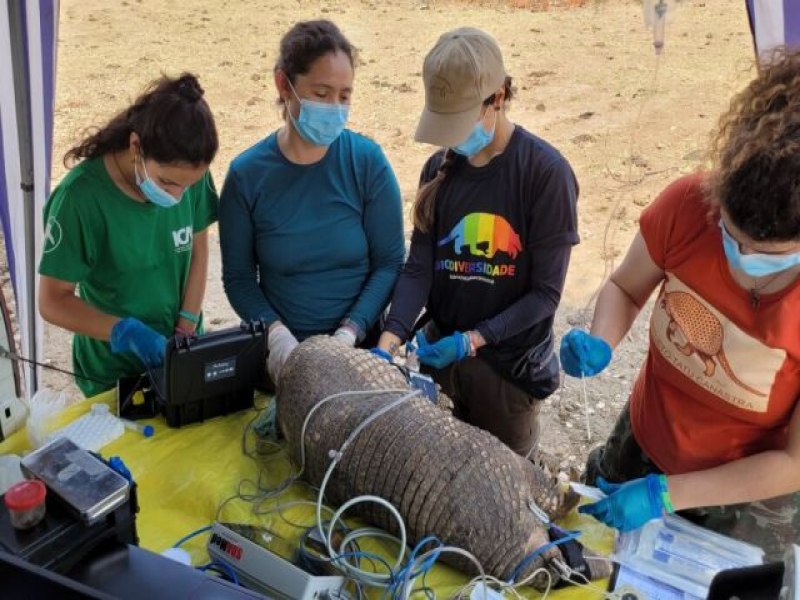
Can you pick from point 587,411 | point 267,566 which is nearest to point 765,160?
point 267,566

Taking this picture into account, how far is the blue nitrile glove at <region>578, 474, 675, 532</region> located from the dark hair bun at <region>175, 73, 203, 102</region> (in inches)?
57.7

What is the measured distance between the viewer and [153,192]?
2.02 meters

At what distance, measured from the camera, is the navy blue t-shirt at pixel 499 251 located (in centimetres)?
210

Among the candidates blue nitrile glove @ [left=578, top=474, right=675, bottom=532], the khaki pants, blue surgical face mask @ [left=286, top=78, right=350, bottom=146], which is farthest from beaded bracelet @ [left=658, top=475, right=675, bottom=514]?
blue surgical face mask @ [left=286, top=78, right=350, bottom=146]

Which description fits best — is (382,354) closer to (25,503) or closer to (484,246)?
(484,246)

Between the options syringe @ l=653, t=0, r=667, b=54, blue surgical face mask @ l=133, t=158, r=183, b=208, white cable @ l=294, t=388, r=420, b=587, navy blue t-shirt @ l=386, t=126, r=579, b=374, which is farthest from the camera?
navy blue t-shirt @ l=386, t=126, r=579, b=374

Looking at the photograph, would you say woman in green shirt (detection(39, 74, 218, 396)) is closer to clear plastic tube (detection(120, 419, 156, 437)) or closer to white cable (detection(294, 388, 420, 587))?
clear plastic tube (detection(120, 419, 156, 437))

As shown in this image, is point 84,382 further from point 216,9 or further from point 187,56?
point 216,9

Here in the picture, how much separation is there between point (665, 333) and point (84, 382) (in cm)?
170

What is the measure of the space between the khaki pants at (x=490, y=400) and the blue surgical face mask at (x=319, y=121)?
32.2 inches

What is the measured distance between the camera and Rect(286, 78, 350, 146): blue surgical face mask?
6.94ft

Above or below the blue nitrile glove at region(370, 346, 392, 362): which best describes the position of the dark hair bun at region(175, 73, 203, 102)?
above

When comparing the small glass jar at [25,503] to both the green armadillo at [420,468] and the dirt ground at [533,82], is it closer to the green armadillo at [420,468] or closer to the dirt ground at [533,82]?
the green armadillo at [420,468]

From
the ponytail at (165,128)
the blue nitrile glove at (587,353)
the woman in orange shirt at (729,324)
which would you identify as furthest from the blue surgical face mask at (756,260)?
the ponytail at (165,128)
